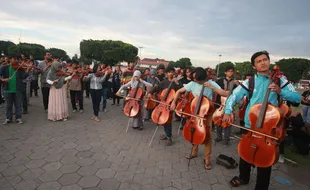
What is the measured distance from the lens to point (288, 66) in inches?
2665

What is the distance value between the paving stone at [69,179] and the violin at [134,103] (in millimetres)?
2380

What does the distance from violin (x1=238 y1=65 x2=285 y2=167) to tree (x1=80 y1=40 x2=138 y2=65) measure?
4634 cm

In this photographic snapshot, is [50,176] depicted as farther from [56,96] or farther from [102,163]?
[56,96]

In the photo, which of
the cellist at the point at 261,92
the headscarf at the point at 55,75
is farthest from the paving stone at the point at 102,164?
the headscarf at the point at 55,75

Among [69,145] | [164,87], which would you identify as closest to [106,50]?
[164,87]

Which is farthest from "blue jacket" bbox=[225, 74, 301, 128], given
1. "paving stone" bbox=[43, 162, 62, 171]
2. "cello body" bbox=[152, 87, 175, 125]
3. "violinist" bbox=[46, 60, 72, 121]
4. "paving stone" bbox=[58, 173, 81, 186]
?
"violinist" bbox=[46, 60, 72, 121]

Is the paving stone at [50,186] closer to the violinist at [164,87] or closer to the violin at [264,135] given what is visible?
the violinist at [164,87]

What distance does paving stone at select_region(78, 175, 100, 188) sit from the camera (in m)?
3.02

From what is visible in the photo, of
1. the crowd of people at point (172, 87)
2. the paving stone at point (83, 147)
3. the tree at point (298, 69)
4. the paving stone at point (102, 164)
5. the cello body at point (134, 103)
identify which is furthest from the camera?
the tree at point (298, 69)

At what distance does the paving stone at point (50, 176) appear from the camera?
3.09 meters

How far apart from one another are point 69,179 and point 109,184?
0.67m

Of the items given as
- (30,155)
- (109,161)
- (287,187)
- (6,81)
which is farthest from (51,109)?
(287,187)

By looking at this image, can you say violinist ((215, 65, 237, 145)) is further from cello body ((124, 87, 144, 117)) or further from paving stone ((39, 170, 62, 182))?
paving stone ((39, 170, 62, 182))

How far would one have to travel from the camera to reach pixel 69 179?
10.3 ft
